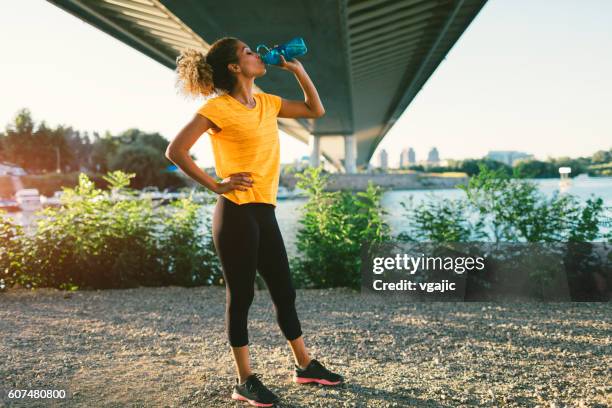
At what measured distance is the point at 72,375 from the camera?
3.50 metres

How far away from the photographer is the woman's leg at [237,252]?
286 centimetres

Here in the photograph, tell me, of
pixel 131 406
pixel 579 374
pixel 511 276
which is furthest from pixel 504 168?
pixel 131 406

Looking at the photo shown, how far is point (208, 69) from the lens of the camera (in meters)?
2.91

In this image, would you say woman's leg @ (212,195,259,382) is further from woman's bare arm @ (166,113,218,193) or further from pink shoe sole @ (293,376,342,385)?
pink shoe sole @ (293,376,342,385)

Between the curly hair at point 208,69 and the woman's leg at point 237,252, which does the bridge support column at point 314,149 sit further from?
the woman's leg at point 237,252

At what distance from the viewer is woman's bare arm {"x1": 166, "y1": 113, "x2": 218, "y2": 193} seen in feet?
8.89

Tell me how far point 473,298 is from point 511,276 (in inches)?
17.6

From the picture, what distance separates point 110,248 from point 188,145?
440 centimetres

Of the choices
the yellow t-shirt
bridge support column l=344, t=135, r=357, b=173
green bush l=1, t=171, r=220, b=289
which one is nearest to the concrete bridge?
green bush l=1, t=171, r=220, b=289

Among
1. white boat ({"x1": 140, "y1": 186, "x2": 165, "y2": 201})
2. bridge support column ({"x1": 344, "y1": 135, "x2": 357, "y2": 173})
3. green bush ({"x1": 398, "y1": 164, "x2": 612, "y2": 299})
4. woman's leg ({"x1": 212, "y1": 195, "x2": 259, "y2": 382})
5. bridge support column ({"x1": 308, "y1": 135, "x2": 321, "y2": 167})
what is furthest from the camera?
bridge support column ({"x1": 308, "y1": 135, "x2": 321, "y2": 167})

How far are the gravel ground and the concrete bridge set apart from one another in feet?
24.8

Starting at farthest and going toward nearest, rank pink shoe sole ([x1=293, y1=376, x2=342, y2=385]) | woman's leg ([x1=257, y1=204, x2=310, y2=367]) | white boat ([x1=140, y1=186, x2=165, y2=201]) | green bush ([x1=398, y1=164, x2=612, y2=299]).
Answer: white boat ([x1=140, y1=186, x2=165, y2=201])
green bush ([x1=398, y1=164, x2=612, y2=299])
pink shoe sole ([x1=293, y1=376, x2=342, y2=385])
woman's leg ([x1=257, y1=204, x2=310, y2=367])

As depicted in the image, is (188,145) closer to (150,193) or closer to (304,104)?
(304,104)

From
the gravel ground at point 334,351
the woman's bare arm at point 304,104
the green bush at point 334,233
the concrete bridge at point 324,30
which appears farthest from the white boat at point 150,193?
the woman's bare arm at point 304,104
